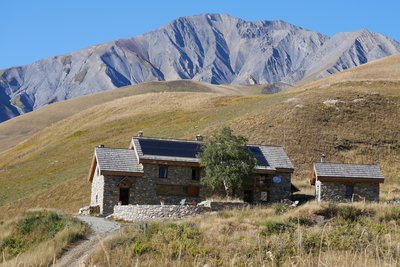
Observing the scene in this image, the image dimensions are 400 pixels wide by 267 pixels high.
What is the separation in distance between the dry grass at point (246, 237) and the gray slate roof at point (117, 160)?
53.1 ft

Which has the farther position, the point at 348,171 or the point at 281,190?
the point at 281,190

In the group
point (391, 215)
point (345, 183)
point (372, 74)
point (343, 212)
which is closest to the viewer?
point (391, 215)

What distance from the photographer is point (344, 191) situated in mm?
49250

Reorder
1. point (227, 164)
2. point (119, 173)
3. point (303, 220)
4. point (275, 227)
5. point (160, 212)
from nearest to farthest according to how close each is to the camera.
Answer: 1. point (275, 227)
2. point (303, 220)
3. point (160, 212)
4. point (119, 173)
5. point (227, 164)

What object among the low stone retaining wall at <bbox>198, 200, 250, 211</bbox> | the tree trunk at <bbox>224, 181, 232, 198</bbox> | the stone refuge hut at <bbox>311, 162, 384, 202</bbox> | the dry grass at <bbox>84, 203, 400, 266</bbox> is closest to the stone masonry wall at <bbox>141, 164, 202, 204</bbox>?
the tree trunk at <bbox>224, 181, 232, 198</bbox>

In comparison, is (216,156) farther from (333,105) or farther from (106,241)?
(333,105)

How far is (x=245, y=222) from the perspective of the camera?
28.2m

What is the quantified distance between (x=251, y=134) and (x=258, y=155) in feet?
61.9

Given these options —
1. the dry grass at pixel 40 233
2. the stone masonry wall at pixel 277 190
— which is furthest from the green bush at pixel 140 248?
the stone masonry wall at pixel 277 190

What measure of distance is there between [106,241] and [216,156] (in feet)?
82.7

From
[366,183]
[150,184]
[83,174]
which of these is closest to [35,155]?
[83,174]

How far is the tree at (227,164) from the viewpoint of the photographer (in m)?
47.3

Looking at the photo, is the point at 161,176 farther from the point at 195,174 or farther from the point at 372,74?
the point at 372,74

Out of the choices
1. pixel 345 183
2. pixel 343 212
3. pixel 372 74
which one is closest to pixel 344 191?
pixel 345 183
